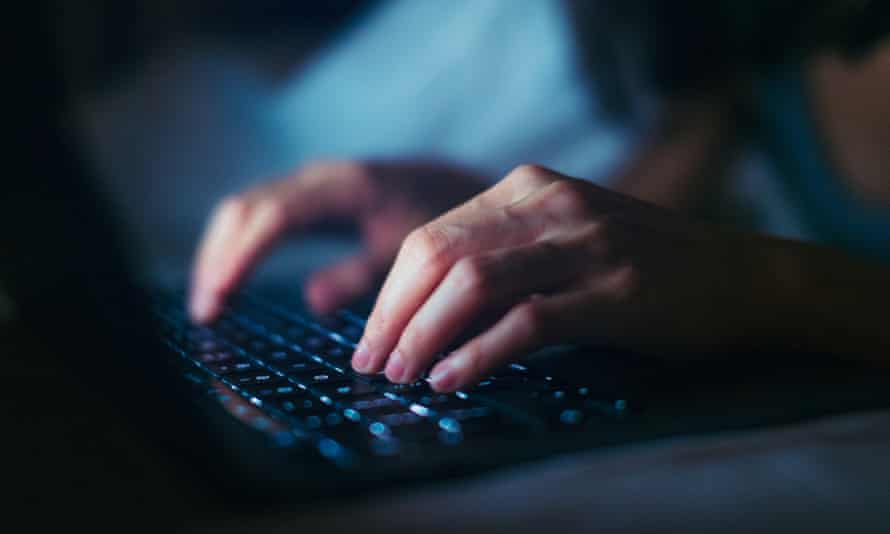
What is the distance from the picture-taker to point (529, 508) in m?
0.25

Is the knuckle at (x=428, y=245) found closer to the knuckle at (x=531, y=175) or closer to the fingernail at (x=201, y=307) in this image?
the knuckle at (x=531, y=175)

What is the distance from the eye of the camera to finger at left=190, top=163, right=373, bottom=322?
599 mm

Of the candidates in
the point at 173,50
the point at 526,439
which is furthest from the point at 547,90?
the point at 526,439

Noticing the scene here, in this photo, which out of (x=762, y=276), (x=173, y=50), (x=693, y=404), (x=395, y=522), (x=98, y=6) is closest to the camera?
(x=395, y=522)

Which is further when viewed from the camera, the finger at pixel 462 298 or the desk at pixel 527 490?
the finger at pixel 462 298

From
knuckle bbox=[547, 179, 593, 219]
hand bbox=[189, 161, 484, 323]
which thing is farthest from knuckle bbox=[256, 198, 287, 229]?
knuckle bbox=[547, 179, 593, 219]

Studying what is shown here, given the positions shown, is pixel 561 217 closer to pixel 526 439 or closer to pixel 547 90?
pixel 526 439

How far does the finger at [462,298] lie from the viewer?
1.19 ft

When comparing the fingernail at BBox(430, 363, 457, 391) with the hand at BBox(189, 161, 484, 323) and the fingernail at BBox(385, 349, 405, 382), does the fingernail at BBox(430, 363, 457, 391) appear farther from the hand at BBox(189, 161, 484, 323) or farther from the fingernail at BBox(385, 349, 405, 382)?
the hand at BBox(189, 161, 484, 323)

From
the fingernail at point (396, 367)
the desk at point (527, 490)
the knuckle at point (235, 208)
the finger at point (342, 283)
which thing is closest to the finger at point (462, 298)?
the fingernail at point (396, 367)

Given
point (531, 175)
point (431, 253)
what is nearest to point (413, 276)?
point (431, 253)

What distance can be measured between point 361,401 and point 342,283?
10.8 inches

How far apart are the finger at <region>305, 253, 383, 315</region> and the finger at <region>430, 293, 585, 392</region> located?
217 mm

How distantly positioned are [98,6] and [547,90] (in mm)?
482
